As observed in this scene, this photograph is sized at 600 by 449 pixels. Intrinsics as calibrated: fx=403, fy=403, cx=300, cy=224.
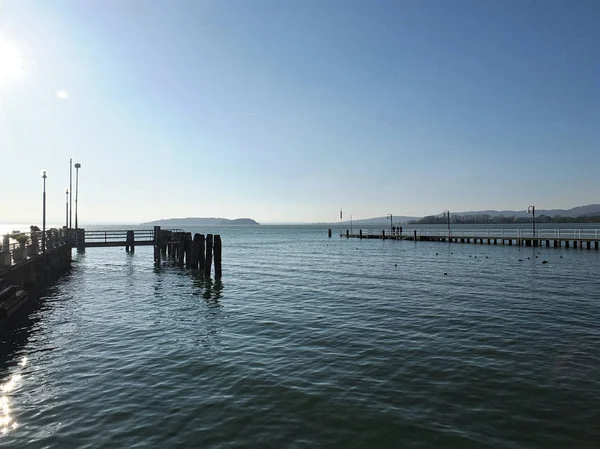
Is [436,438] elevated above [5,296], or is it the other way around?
[5,296]

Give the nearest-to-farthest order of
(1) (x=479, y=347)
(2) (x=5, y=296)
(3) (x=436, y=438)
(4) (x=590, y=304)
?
(3) (x=436, y=438) < (1) (x=479, y=347) < (2) (x=5, y=296) < (4) (x=590, y=304)

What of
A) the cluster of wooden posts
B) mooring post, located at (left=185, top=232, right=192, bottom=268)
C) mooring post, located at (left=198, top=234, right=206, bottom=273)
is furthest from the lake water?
mooring post, located at (left=185, top=232, right=192, bottom=268)

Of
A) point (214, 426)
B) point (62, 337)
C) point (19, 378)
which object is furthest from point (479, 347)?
point (62, 337)

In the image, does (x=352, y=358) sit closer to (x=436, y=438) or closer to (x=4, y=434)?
(x=436, y=438)

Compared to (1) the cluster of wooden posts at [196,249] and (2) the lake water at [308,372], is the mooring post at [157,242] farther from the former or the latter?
(2) the lake water at [308,372]

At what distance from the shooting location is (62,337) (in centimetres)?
1327

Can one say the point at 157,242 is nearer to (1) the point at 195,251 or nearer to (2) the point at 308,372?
(1) the point at 195,251

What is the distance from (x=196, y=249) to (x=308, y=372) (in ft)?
77.0

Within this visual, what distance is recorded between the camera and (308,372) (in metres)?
9.84

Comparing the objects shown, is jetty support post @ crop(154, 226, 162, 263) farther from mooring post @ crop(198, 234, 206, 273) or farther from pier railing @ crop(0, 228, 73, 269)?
pier railing @ crop(0, 228, 73, 269)

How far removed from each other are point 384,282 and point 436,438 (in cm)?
A: 1827

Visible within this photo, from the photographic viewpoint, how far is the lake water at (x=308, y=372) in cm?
707

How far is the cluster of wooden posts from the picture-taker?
28.8 meters

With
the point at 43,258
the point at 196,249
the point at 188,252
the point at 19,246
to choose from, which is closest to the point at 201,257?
the point at 196,249
